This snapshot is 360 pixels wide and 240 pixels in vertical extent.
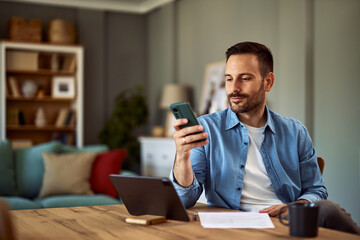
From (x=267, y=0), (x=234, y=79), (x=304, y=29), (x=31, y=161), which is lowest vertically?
(x=31, y=161)

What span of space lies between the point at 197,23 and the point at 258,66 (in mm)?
3732

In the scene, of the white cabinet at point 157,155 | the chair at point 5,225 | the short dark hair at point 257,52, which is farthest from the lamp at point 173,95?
the chair at point 5,225

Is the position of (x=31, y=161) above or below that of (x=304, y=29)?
below

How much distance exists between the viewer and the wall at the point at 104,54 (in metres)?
6.65

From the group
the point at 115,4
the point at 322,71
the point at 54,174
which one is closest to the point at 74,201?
the point at 54,174

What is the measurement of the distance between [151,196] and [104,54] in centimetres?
556

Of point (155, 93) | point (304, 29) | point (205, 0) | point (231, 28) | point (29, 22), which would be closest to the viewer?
point (304, 29)

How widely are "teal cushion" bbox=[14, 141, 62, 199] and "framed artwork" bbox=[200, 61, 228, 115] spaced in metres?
1.73

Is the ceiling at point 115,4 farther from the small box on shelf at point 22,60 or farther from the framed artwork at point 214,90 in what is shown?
the framed artwork at point 214,90

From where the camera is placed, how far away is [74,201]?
3904mm

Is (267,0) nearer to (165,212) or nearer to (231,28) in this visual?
(231,28)

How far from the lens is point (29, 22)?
6.07m

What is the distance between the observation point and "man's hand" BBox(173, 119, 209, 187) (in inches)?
60.4

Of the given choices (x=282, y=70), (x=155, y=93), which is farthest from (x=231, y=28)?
(x=155, y=93)
